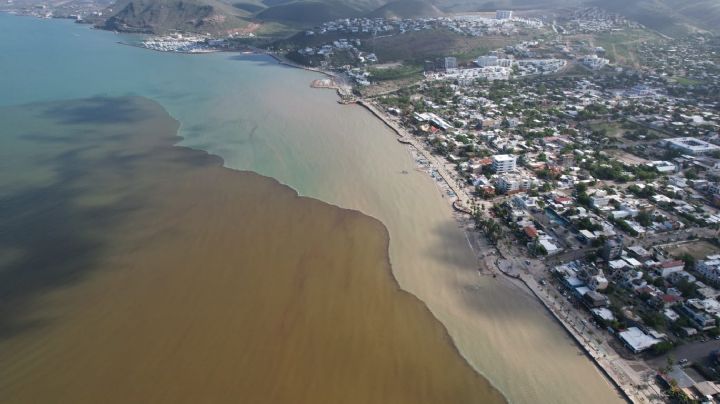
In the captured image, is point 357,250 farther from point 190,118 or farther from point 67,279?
point 190,118

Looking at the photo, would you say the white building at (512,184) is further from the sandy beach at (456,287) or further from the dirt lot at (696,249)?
the dirt lot at (696,249)

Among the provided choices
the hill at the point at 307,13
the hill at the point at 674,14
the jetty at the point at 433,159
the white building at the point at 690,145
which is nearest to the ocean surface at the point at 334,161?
the jetty at the point at 433,159

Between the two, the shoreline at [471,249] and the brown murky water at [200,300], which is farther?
the shoreline at [471,249]

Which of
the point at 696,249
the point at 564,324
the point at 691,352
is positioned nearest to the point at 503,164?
the point at 696,249

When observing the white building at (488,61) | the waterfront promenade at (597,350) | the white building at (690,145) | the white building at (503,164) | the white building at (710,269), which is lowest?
the waterfront promenade at (597,350)

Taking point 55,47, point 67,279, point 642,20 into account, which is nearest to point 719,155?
point 67,279
